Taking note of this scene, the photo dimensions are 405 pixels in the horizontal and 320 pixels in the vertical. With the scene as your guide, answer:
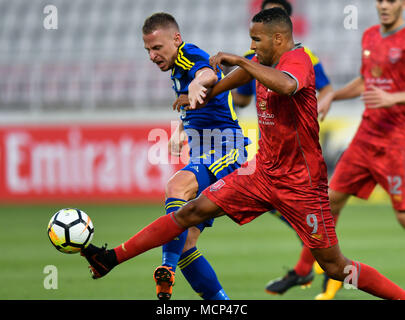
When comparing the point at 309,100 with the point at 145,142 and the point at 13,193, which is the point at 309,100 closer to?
the point at 145,142

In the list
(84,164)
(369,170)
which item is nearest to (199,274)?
(369,170)

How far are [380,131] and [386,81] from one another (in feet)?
1.42

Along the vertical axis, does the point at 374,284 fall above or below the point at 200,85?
below

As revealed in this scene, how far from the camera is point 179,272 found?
761cm

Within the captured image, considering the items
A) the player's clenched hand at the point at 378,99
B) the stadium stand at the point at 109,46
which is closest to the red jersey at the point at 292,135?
the player's clenched hand at the point at 378,99

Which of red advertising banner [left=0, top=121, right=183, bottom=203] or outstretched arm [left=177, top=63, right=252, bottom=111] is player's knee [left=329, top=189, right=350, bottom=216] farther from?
→ red advertising banner [left=0, top=121, right=183, bottom=203]

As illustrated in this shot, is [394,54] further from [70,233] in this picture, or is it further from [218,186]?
[70,233]

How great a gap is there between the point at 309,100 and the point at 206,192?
934mm

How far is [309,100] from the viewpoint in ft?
15.0

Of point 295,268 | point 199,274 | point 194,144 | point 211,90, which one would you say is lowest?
point 295,268

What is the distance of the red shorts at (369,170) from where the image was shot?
585 centimetres

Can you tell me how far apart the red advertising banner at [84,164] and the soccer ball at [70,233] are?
345 inches

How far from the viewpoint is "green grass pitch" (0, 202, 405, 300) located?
6.36m

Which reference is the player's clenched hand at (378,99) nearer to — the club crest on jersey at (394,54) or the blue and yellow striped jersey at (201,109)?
the club crest on jersey at (394,54)
